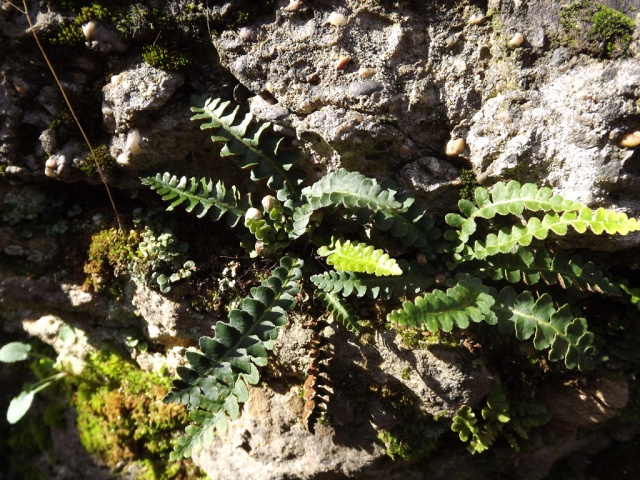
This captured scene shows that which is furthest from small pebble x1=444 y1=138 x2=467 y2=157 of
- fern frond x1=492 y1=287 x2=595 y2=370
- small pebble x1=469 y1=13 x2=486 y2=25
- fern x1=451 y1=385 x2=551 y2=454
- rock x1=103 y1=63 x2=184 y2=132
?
rock x1=103 y1=63 x2=184 y2=132

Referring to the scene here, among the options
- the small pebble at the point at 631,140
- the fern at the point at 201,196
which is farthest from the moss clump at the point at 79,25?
the small pebble at the point at 631,140

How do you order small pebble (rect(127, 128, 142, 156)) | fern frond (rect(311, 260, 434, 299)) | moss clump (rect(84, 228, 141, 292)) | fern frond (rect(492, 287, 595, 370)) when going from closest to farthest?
fern frond (rect(492, 287, 595, 370)) < fern frond (rect(311, 260, 434, 299)) < small pebble (rect(127, 128, 142, 156)) < moss clump (rect(84, 228, 141, 292))

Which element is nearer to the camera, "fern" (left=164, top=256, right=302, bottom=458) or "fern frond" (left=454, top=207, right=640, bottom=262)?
"fern frond" (left=454, top=207, right=640, bottom=262)

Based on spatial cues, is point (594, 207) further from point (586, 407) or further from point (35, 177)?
point (35, 177)

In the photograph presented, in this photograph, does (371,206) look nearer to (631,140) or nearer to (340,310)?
(340,310)

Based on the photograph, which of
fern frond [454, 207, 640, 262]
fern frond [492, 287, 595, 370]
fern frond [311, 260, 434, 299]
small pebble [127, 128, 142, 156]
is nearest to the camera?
fern frond [454, 207, 640, 262]

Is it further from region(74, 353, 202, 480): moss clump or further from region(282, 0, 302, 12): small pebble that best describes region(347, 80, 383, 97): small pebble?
region(74, 353, 202, 480): moss clump
